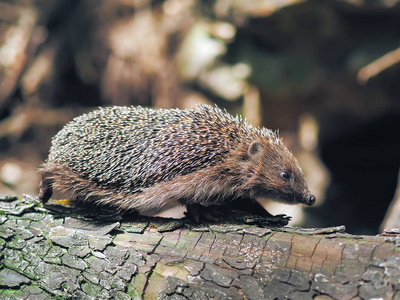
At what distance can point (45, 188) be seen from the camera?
566cm

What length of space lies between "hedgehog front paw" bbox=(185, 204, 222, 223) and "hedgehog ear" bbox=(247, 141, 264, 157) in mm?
927

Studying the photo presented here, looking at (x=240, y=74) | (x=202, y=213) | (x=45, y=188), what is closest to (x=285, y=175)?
(x=202, y=213)

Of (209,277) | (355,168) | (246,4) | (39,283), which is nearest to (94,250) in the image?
(39,283)

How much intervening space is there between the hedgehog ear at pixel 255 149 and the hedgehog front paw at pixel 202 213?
3.04ft

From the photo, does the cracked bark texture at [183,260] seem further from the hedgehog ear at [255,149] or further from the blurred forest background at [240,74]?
the blurred forest background at [240,74]

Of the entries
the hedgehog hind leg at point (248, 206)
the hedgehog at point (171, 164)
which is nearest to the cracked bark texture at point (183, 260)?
the hedgehog at point (171, 164)

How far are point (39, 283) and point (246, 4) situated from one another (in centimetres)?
968

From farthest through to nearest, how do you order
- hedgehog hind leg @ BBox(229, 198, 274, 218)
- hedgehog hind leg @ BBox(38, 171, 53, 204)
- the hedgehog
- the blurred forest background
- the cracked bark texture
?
the blurred forest background
hedgehog hind leg @ BBox(229, 198, 274, 218)
hedgehog hind leg @ BBox(38, 171, 53, 204)
the hedgehog
the cracked bark texture

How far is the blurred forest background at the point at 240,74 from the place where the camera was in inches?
469

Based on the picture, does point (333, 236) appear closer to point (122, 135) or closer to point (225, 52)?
point (122, 135)

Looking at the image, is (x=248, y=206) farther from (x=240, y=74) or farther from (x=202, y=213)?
(x=240, y=74)

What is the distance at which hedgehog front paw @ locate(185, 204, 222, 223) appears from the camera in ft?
16.5

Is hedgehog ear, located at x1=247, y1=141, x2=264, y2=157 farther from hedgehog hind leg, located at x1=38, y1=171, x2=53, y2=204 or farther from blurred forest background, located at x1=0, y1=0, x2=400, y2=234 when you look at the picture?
blurred forest background, located at x1=0, y1=0, x2=400, y2=234

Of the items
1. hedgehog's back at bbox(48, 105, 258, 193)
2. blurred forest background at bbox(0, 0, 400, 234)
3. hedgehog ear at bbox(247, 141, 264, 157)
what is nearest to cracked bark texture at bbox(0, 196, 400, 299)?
hedgehog's back at bbox(48, 105, 258, 193)
